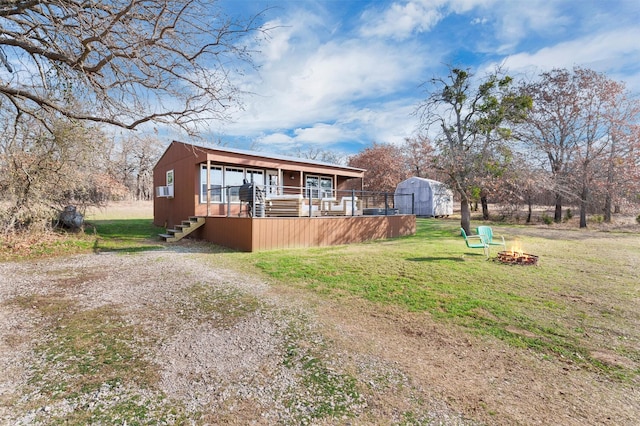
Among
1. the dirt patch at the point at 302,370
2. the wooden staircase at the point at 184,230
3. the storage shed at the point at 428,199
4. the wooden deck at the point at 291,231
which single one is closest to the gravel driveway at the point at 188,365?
the dirt patch at the point at 302,370

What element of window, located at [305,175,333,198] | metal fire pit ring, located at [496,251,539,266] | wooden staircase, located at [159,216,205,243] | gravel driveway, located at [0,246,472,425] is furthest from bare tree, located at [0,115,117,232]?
metal fire pit ring, located at [496,251,539,266]

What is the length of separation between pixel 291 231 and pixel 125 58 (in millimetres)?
5967

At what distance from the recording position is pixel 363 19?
346 inches

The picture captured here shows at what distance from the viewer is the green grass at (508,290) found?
317 cm

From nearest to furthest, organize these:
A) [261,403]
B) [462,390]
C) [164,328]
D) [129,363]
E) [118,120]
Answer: [261,403] → [462,390] → [129,363] → [164,328] → [118,120]

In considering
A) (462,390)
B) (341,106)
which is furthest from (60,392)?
(341,106)

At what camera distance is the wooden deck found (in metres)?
8.74

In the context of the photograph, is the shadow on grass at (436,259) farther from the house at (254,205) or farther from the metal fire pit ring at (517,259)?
the house at (254,205)

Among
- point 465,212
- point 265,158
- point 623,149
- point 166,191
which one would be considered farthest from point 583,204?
point 166,191

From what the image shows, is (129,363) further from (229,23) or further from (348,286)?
(229,23)

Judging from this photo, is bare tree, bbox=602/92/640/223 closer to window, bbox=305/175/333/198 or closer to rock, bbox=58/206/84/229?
window, bbox=305/175/333/198

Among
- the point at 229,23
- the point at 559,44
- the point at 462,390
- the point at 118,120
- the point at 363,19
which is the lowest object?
the point at 462,390

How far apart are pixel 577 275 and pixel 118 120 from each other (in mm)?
9479

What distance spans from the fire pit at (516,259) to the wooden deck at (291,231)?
5.12 m
